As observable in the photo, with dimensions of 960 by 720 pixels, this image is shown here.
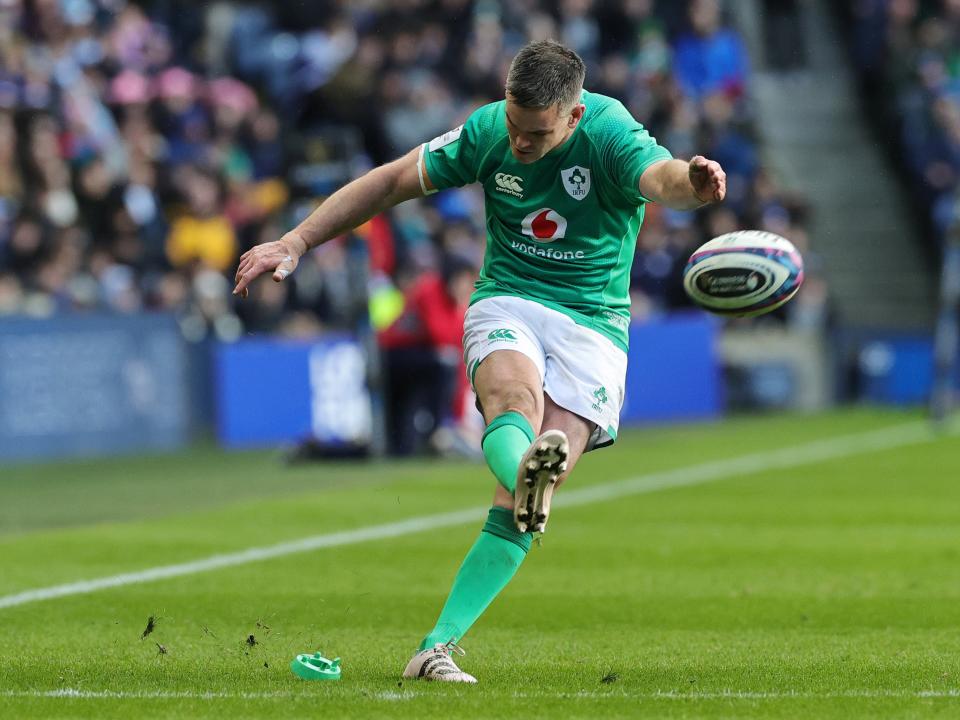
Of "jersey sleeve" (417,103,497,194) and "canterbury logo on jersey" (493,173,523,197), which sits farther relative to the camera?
"jersey sleeve" (417,103,497,194)

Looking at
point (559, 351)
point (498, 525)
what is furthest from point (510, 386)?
point (498, 525)

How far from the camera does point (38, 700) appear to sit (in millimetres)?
6012

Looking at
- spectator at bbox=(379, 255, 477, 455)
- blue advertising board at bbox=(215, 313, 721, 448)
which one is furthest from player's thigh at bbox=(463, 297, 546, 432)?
blue advertising board at bbox=(215, 313, 721, 448)

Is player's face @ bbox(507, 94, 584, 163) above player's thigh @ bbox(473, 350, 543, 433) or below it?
above

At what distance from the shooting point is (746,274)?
6555 millimetres

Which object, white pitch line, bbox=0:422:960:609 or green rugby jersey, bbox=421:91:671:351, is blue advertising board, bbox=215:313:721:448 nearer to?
white pitch line, bbox=0:422:960:609

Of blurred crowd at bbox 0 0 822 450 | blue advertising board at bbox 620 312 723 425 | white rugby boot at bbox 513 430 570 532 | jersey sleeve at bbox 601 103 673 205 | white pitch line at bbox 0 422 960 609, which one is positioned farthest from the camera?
blue advertising board at bbox 620 312 723 425

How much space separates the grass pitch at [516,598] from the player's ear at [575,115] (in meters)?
2.00

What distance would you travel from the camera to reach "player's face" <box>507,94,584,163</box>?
6.30m

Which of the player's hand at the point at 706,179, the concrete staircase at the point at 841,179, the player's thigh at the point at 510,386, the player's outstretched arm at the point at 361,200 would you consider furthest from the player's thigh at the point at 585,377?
the concrete staircase at the point at 841,179

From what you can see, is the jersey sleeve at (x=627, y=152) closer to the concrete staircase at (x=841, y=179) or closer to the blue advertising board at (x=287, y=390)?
the blue advertising board at (x=287, y=390)

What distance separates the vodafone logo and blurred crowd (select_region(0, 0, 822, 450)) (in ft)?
33.9

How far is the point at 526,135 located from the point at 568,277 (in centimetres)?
64

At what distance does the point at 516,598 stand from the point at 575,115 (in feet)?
10.1
